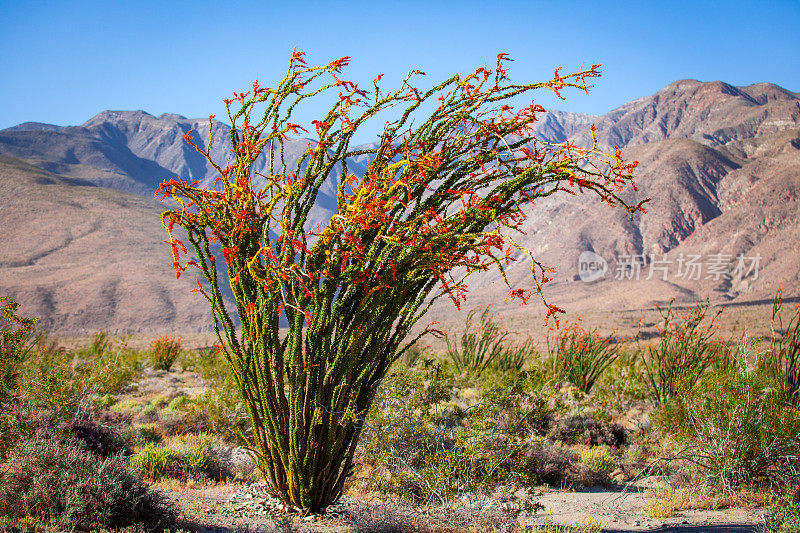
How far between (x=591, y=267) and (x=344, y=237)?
6756cm

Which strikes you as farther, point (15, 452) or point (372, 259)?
point (15, 452)

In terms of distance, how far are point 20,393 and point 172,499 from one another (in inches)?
93.1

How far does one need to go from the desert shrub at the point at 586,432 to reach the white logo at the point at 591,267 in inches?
2365

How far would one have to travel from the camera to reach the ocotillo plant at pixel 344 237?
121 inches

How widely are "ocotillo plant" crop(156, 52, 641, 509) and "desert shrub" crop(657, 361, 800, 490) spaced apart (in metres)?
3.32

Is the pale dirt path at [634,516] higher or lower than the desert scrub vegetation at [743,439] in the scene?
lower

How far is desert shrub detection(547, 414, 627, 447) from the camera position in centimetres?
741

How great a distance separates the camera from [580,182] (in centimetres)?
312

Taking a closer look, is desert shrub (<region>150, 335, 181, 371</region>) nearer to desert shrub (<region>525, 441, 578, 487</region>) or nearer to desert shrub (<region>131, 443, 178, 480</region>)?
desert shrub (<region>131, 443, 178, 480</region>)

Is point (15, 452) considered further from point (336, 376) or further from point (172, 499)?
point (336, 376)

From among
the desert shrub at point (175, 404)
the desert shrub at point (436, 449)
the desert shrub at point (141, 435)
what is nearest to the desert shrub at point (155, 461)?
the desert shrub at point (141, 435)

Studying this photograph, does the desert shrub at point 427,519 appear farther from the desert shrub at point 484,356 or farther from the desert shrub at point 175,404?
the desert shrub at point 484,356

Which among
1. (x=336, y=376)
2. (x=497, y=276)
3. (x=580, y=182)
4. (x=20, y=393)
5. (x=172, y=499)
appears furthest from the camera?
(x=497, y=276)

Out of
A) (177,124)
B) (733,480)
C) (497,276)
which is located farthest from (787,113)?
(177,124)
